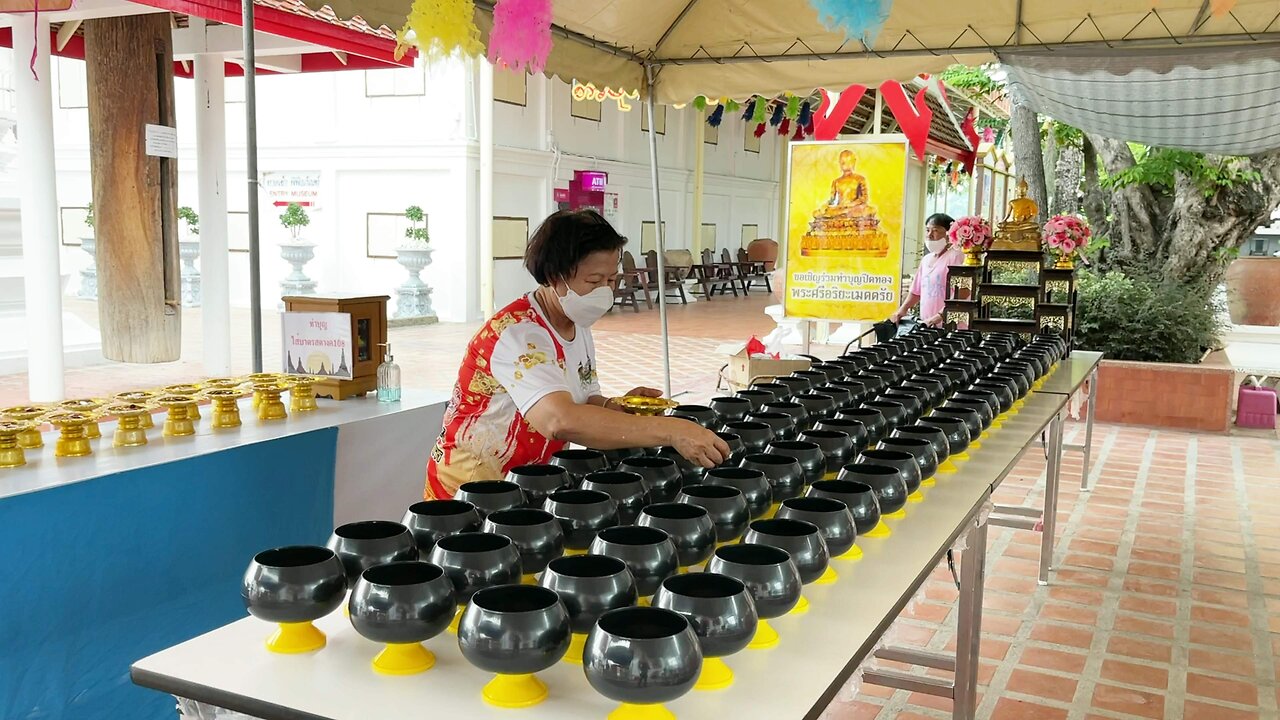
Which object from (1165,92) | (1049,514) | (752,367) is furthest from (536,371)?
(752,367)

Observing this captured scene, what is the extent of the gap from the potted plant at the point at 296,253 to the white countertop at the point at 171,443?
9.90 m

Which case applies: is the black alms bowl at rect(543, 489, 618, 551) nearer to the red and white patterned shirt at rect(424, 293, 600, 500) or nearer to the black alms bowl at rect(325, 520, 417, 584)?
the black alms bowl at rect(325, 520, 417, 584)

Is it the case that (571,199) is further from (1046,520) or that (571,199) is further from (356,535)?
(356,535)

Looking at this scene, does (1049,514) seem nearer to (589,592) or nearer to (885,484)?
(885,484)

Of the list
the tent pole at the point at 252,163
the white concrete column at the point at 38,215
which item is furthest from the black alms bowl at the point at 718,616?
the white concrete column at the point at 38,215

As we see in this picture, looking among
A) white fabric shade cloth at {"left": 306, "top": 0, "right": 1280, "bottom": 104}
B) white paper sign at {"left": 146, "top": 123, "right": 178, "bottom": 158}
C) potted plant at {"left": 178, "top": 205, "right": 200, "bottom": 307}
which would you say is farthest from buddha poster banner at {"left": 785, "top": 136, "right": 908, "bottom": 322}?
potted plant at {"left": 178, "top": 205, "right": 200, "bottom": 307}

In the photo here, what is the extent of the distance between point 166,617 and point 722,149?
17.4 metres

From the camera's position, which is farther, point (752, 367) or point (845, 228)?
point (845, 228)

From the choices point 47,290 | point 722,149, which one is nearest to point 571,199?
point 722,149

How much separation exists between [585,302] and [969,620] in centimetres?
115

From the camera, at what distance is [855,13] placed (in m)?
3.07

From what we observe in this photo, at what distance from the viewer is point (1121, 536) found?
13.9 feet

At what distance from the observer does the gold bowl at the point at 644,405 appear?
2.47 meters

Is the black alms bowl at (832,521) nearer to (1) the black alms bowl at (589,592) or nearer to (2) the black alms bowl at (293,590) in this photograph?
(1) the black alms bowl at (589,592)
